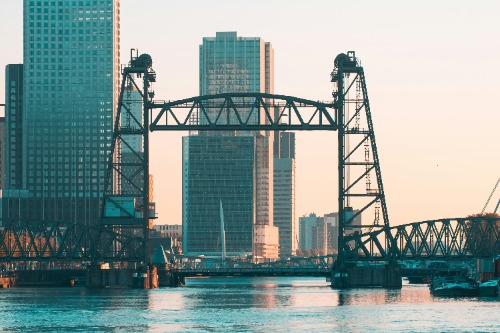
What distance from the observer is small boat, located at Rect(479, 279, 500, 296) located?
162 meters

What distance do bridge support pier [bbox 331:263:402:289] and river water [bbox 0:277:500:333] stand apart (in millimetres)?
20661

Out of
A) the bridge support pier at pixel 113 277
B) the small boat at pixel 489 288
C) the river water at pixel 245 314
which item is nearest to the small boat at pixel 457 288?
the small boat at pixel 489 288

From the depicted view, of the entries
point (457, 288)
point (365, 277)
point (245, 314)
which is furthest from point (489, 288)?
point (245, 314)

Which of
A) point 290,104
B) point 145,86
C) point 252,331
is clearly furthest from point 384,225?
point 252,331

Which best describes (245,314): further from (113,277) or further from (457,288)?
(113,277)

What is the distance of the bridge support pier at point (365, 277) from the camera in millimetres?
188000

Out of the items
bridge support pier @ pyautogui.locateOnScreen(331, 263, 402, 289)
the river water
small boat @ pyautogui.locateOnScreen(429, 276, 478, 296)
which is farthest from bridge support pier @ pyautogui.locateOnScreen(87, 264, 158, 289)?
small boat @ pyautogui.locateOnScreen(429, 276, 478, 296)

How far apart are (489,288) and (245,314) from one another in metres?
47.5

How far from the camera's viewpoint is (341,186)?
601ft

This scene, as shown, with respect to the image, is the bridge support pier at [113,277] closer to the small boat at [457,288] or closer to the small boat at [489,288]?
the small boat at [457,288]

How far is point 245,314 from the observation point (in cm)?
12462

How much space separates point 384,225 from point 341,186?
741cm

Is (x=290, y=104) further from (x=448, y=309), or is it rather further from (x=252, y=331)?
(x=252, y=331)

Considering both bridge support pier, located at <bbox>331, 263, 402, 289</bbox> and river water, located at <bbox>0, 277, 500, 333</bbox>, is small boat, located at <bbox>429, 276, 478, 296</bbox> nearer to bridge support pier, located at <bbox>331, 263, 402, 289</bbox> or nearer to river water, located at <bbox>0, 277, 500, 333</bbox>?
river water, located at <bbox>0, 277, 500, 333</bbox>
